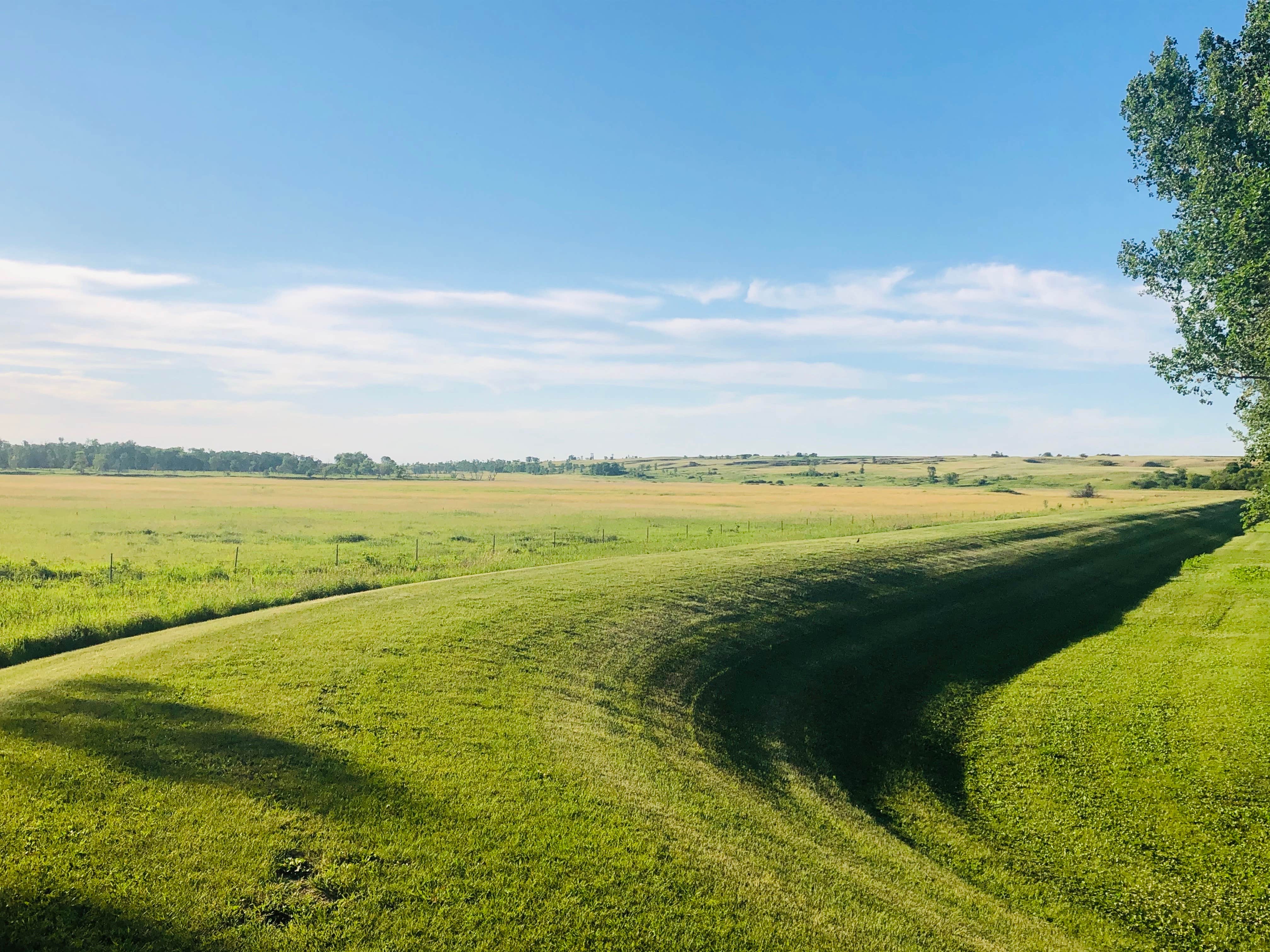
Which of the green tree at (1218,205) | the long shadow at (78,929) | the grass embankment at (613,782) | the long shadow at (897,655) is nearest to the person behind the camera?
the long shadow at (78,929)

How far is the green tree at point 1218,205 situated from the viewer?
23031 mm

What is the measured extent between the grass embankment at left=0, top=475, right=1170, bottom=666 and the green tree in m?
26.5

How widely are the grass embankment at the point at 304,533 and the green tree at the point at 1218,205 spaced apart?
26.5 meters

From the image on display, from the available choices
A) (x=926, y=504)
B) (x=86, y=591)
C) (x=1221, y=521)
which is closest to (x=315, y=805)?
(x=86, y=591)

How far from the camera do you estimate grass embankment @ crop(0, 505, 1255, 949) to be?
7957 mm

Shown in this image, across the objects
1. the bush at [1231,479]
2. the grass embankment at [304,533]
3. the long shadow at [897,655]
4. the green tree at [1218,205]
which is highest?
the green tree at [1218,205]

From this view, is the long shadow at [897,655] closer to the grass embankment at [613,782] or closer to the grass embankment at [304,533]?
the grass embankment at [613,782]

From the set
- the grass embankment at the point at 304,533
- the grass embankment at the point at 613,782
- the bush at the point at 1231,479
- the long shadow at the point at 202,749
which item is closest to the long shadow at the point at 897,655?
the grass embankment at the point at 613,782

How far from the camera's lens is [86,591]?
26.3 meters

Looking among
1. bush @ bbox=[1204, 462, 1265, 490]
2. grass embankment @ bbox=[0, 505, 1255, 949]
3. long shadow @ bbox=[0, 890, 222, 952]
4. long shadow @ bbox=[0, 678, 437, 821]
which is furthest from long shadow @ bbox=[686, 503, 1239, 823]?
bush @ bbox=[1204, 462, 1265, 490]

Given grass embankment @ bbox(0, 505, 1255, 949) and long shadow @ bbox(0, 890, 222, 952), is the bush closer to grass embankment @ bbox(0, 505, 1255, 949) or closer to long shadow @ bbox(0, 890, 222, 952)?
grass embankment @ bbox(0, 505, 1255, 949)

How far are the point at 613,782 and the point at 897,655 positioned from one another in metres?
14.0

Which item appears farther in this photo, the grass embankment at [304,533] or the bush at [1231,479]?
the bush at [1231,479]

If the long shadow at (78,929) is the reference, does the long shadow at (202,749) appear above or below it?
above
